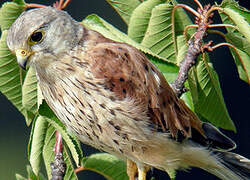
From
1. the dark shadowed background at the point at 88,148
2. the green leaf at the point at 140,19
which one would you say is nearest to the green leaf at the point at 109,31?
the green leaf at the point at 140,19

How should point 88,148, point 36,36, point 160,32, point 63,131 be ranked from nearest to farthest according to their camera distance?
point 63,131 → point 36,36 → point 160,32 → point 88,148

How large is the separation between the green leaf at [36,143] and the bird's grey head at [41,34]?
1.12 ft

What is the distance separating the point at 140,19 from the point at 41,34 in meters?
0.57

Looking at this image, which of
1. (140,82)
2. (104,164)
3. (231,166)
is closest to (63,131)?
(140,82)

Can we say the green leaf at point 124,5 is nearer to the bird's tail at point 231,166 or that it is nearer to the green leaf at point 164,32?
the green leaf at point 164,32

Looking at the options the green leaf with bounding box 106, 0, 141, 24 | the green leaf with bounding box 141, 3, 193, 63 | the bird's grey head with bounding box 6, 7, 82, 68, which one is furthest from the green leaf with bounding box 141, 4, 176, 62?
the bird's grey head with bounding box 6, 7, 82, 68

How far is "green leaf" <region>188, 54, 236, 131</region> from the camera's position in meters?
2.95

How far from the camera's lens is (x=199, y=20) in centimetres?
294

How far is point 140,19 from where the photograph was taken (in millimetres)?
2918

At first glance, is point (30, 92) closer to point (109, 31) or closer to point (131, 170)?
point (109, 31)

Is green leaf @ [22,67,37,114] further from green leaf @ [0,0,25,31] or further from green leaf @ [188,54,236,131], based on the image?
green leaf @ [188,54,236,131]

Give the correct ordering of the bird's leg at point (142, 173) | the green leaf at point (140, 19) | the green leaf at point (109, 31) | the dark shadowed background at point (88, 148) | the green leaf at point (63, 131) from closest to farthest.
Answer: the green leaf at point (63, 131) → the green leaf at point (109, 31) → the green leaf at point (140, 19) → the bird's leg at point (142, 173) → the dark shadowed background at point (88, 148)

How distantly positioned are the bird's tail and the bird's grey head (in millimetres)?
1152

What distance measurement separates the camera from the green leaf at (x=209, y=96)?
2.95 metres
